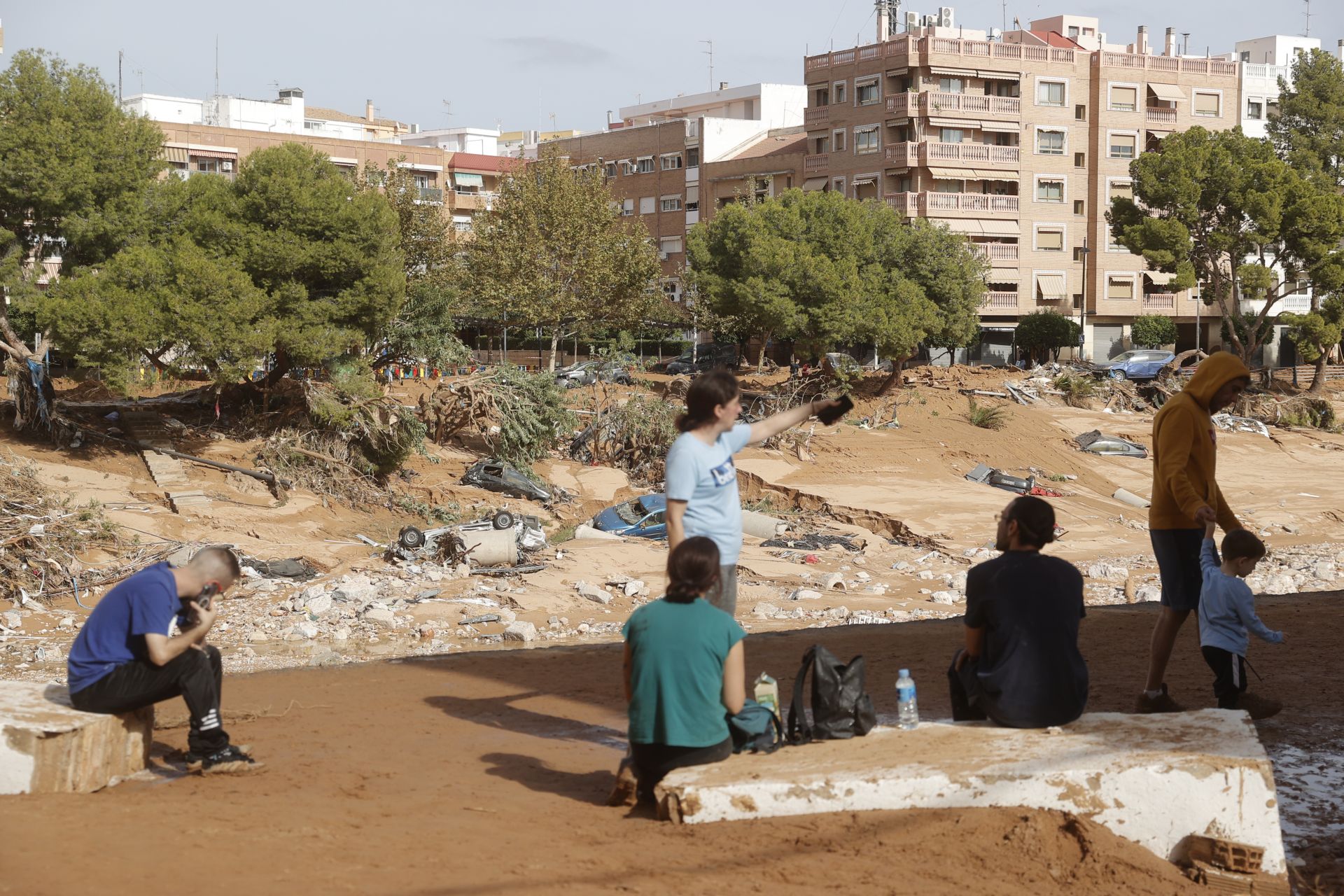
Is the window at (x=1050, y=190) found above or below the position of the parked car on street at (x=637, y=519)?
above

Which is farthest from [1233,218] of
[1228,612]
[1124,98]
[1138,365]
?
[1228,612]

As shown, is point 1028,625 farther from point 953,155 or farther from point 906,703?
point 953,155

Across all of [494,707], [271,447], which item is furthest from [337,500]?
[494,707]

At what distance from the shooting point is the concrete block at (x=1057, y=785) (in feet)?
15.7

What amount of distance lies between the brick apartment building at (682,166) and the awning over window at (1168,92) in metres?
16.7

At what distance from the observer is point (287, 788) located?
226 inches

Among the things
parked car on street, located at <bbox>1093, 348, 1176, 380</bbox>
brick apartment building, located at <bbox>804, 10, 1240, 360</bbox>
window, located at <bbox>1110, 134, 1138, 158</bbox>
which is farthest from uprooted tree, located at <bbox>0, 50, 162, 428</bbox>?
window, located at <bbox>1110, 134, 1138, 158</bbox>

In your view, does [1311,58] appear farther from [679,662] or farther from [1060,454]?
[679,662]

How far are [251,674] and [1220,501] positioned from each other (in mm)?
7194

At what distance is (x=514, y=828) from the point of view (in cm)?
500

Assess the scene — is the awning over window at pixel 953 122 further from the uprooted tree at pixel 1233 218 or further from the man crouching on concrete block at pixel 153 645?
the man crouching on concrete block at pixel 153 645

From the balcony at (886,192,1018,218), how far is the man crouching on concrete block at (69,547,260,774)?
5156 cm

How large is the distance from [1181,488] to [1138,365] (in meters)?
42.4

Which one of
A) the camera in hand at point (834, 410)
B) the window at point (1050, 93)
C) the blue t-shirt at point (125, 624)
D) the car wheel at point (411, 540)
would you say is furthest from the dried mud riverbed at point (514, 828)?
the window at point (1050, 93)
